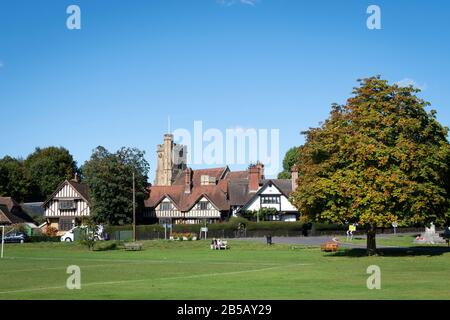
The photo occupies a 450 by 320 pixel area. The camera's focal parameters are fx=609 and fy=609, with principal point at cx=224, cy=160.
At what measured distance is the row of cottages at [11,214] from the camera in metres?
92.9

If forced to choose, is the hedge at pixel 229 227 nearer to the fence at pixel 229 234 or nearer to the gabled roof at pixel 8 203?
the fence at pixel 229 234

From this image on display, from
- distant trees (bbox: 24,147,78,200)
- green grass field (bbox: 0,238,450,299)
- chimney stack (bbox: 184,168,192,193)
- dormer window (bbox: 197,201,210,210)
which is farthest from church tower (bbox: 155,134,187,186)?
green grass field (bbox: 0,238,450,299)

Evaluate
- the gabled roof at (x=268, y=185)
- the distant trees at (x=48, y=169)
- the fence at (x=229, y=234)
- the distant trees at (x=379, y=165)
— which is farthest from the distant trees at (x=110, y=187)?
the distant trees at (x=379, y=165)

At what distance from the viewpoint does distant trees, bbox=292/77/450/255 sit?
4169 centimetres

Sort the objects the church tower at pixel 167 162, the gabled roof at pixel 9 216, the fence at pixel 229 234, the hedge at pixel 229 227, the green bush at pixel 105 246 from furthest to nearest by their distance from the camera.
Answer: the church tower at pixel 167 162, the gabled roof at pixel 9 216, the hedge at pixel 229 227, the fence at pixel 229 234, the green bush at pixel 105 246

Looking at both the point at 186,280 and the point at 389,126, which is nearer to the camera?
the point at 186,280

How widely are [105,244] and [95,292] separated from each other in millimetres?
44547

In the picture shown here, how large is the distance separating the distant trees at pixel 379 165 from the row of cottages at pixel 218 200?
4826cm

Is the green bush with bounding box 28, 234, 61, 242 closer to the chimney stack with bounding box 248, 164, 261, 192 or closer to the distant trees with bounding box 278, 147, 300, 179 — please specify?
the chimney stack with bounding box 248, 164, 261, 192

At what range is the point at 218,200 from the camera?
97.6 m

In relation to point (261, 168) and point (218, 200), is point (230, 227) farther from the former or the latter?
point (261, 168)
